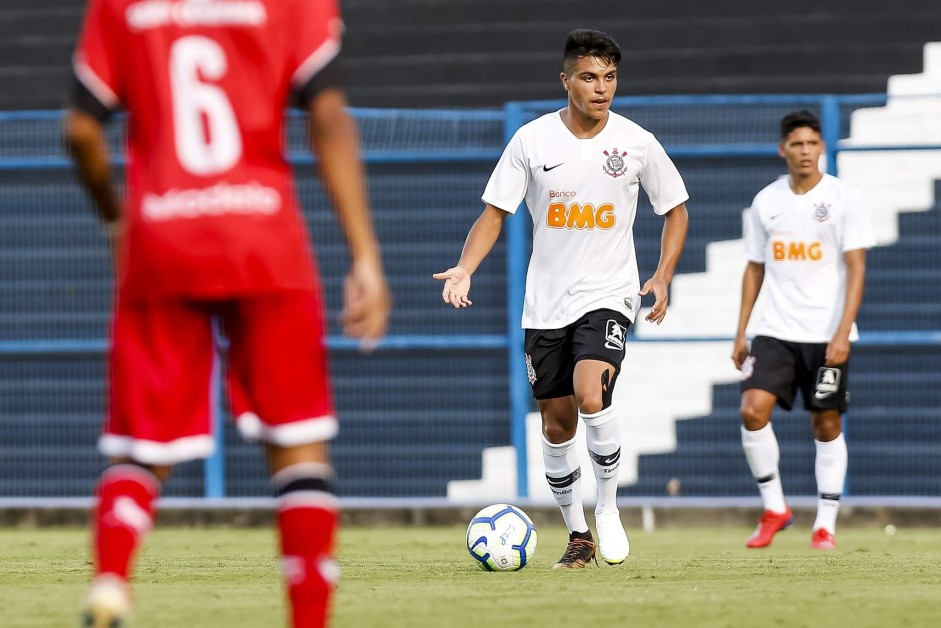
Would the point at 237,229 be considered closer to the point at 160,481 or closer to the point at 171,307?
the point at 171,307

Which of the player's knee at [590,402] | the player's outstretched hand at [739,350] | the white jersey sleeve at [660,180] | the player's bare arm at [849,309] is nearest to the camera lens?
the player's knee at [590,402]

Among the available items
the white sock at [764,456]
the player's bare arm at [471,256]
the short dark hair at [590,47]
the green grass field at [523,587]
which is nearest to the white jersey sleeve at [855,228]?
the white sock at [764,456]

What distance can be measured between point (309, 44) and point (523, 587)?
2.78 metres

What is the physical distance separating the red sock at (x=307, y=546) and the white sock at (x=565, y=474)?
354cm

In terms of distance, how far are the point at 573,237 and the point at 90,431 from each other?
5.90m

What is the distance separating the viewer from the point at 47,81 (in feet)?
44.7

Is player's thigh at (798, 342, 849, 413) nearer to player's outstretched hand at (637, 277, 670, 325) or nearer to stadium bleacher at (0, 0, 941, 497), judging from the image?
player's outstretched hand at (637, 277, 670, 325)

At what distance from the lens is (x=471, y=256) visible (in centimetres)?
719

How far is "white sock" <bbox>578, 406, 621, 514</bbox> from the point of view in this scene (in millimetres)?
7164

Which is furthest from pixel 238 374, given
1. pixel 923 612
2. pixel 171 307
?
pixel 923 612

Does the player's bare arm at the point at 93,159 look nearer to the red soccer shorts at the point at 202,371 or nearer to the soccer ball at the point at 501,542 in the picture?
the red soccer shorts at the point at 202,371

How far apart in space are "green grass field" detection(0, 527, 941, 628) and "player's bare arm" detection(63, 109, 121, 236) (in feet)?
4.50

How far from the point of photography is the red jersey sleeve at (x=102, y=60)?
3879 mm

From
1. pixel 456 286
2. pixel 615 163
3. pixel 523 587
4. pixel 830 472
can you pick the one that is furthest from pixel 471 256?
pixel 830 472
